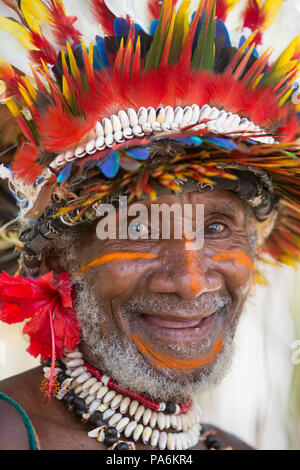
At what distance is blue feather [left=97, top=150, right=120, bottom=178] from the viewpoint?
1895 millimetres

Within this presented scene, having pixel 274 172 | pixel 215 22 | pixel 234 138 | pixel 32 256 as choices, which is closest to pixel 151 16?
pixel 215 22

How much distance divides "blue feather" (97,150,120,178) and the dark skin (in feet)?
1.26

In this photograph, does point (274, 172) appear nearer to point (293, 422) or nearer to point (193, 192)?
point (193, 192)

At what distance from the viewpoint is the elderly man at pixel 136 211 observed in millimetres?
2062

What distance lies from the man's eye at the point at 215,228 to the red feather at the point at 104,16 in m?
1.09

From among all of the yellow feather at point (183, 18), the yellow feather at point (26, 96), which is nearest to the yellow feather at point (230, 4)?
the yellow feather at point (183, 18)

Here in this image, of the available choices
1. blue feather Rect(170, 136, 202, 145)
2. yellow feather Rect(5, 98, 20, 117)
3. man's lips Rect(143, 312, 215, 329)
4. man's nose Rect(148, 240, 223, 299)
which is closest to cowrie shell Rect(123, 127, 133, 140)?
blue feather Rect(170, 136, 202, 145)

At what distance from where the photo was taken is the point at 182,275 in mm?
2180

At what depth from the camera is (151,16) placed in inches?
90.4

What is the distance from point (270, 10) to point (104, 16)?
96 centimetres

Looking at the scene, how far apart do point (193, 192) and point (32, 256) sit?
919 millimetres

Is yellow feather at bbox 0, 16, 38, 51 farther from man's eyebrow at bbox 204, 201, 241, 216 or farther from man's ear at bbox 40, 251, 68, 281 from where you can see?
man's eyebrow at bbox 204, 201, 241, 216

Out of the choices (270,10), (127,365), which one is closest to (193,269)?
(127,365)

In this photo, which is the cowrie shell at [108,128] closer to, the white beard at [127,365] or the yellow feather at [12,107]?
the yellow feather at [12,107]
